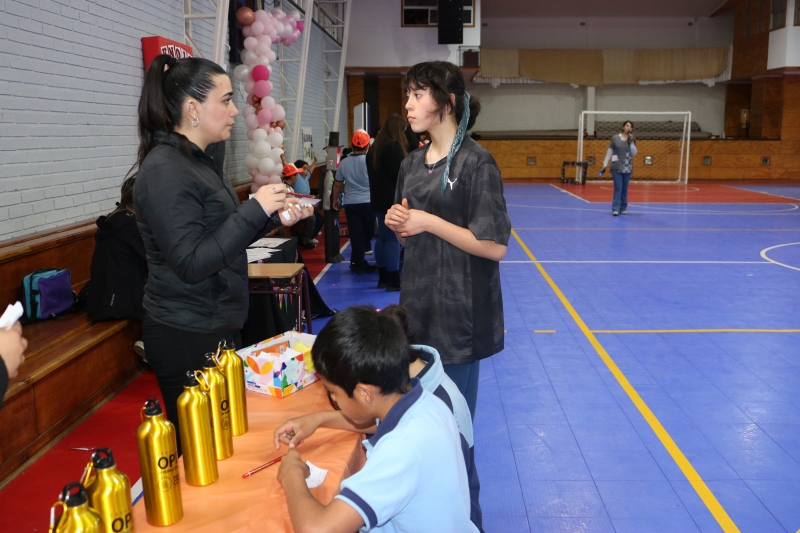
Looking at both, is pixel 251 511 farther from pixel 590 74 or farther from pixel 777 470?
pixel 590 74

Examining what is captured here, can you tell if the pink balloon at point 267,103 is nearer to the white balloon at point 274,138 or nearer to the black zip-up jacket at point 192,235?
the white balloon at point 274,138

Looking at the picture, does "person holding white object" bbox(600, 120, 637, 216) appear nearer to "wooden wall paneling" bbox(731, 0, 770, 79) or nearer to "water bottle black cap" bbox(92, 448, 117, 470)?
"wooden wall paneling" bbox(731, 0, 770, 79)

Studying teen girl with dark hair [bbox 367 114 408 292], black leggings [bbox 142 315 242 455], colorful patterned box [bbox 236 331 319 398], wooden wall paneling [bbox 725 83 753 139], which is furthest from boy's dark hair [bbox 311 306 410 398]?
wooden wall paneling [bbox 725 83 753 139]

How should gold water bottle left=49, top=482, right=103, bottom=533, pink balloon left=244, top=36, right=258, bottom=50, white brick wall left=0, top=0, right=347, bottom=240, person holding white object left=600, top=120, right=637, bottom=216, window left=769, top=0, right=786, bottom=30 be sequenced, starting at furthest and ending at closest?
window left=769, top=0, right=786, bottom=30 → person holding white object left=600, top=120, right=637, bottom=216 → pink balloon left=244, top=36, right=258, bottom=50 → white brick wall left=0, top=0, right=347, bottom=240 → gold water bottle left=49, top=482, right=103, bottom=533

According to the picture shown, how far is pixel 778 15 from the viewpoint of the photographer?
20.3 meters

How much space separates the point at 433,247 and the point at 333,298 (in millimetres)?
4779

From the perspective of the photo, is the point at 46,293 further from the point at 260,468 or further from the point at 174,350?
the point at 260,468

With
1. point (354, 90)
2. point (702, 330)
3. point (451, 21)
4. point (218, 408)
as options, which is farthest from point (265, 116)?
point (354, 90)

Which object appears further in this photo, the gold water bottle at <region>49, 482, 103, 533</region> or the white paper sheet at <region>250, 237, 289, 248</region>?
the white paper sheet at <region>250, 237, 289, 248</region>

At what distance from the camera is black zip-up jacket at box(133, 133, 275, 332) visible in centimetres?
196

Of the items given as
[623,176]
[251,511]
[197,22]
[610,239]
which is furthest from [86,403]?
[623,176]

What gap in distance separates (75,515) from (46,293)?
146 inches

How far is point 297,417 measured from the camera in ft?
6.92

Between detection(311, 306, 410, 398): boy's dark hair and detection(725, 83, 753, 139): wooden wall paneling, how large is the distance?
1018 inches
